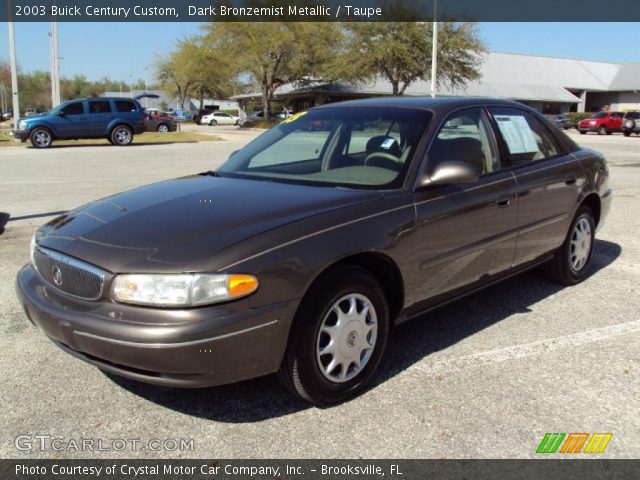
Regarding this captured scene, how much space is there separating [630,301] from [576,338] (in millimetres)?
1103

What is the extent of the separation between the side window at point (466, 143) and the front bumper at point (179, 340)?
5.00 feet

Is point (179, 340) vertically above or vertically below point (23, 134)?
below

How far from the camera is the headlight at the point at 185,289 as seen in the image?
2582 millimetres

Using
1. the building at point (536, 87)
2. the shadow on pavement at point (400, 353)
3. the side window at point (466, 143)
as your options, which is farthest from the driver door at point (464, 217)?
the building at point (536, 87)

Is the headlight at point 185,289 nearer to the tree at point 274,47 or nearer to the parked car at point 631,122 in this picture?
the parked car at point 631,122

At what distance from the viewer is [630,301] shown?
4781mm

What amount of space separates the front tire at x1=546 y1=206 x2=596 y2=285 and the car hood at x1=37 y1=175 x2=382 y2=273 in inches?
94.4

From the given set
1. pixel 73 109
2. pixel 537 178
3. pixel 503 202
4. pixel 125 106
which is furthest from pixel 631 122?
pixel 503 202

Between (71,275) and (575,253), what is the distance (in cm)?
406

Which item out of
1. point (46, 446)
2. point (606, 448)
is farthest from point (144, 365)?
point (606, 448)

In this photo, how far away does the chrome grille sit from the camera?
275 cm

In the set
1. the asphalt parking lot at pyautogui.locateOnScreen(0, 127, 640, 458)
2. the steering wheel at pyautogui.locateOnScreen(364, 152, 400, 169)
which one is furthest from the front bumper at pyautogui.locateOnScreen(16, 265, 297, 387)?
the steering wheel at pyautogui.locateOnScreen(364, 152, 400, 169)

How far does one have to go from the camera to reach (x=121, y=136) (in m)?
24.1

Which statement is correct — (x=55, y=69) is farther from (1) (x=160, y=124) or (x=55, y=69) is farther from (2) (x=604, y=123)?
(2) (x=604, y=123)
